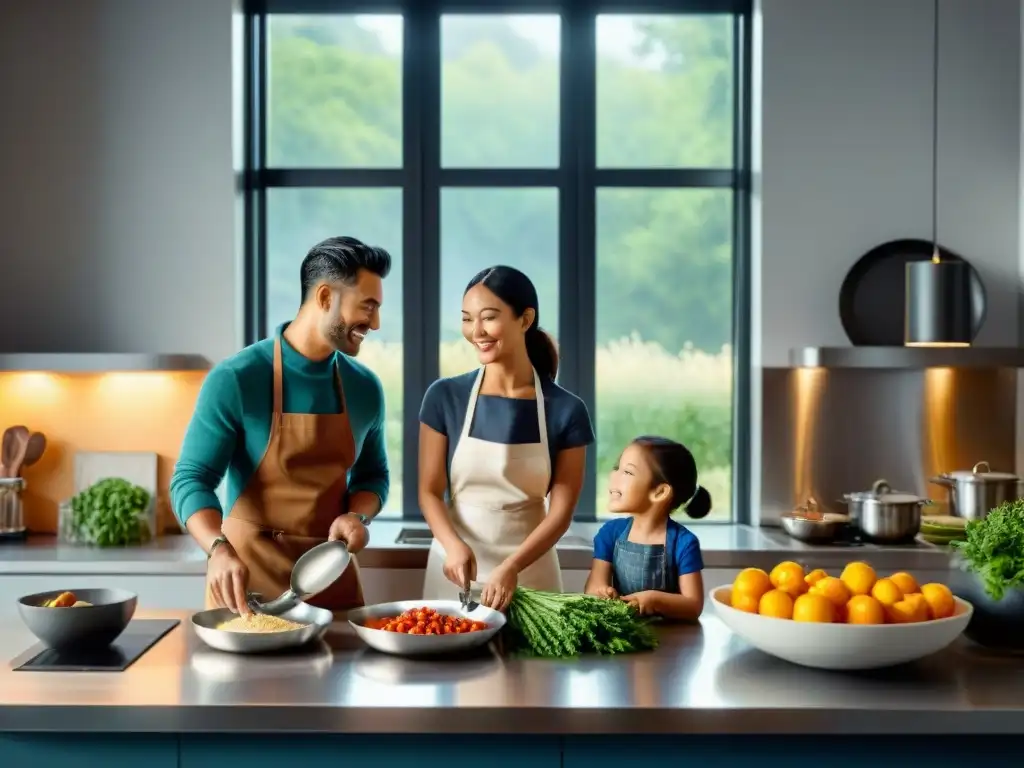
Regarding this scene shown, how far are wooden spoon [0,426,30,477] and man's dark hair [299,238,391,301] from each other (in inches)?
84.9

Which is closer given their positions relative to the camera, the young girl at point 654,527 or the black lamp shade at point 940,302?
the young girl at point 654,527

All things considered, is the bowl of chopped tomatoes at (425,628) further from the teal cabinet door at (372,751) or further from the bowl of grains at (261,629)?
the teal cabinet door at (372,751)

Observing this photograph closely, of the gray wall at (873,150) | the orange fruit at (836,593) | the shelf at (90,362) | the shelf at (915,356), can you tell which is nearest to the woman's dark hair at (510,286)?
the orange fruit at (836,593)

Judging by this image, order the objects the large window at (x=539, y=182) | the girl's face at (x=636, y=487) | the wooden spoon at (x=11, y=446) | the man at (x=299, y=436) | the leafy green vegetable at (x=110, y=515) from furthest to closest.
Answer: the large window at (x=539, y=182) < the wooden spoon at (x=11, y=446) < the leafy green vegetable at (x=110, y=515) < the girl's face at (x=636, y=487) < the man at (x=299, y=436)

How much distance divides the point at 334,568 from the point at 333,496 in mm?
444

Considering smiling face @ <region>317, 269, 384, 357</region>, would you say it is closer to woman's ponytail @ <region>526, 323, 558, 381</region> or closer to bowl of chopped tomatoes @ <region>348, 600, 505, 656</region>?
woman's ponytail @ <region>526, 323, 558, 381</region>

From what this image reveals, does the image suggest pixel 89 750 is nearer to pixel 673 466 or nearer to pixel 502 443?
pixel 502 443

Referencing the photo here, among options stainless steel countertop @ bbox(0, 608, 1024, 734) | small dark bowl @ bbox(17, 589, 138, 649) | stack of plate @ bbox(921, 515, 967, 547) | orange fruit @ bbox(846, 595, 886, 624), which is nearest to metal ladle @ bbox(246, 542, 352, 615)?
stainless steel countertop @ bbox(0, 608, 1024, 734)

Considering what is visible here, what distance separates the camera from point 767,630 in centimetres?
186

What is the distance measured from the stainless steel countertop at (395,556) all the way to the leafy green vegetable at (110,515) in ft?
0.22

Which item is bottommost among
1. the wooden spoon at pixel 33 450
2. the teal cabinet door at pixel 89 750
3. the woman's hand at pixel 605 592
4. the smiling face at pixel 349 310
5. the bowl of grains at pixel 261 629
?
the teal cabinet door at pixel 89 750

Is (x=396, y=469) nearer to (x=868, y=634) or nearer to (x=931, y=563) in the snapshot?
(x=931, y=563)

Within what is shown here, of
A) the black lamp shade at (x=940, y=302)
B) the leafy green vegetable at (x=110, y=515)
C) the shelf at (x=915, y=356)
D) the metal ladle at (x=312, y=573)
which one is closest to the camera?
the metal ladle at (x=312, y=573)

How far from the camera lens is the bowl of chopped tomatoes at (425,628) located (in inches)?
76.1
